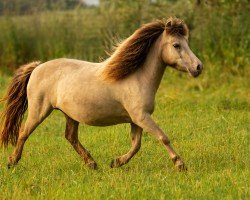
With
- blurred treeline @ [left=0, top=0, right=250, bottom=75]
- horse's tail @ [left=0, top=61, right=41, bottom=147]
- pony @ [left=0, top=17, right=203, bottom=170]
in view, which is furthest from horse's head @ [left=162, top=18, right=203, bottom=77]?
blurred treeline @ [left=0, top=0, right=250, bottom=75]

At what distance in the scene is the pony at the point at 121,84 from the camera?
6.89 m

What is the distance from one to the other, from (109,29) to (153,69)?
418 inches

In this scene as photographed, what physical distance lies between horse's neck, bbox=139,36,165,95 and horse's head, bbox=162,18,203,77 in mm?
88

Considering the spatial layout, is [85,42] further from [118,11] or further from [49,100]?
[49,100]

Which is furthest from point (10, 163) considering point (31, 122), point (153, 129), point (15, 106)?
point (153, 129)

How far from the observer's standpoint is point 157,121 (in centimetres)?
1073

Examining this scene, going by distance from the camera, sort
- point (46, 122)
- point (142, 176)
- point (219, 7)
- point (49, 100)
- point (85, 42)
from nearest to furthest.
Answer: point (142, 176), point (49, 100), point (46, 122), point (219, 7), point (85, 42)

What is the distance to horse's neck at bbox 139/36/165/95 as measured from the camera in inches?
277

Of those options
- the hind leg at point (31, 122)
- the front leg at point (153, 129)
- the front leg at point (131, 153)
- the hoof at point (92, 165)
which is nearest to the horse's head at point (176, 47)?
the front leg at point (153, 129)

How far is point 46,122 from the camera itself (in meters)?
11.2

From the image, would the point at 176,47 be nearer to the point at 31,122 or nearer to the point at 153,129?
the point at 153,129

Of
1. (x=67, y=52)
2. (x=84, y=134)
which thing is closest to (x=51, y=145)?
(x=84, y=134)

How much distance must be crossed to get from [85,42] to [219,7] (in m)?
3.83

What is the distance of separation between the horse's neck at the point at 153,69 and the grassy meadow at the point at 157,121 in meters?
0.93
